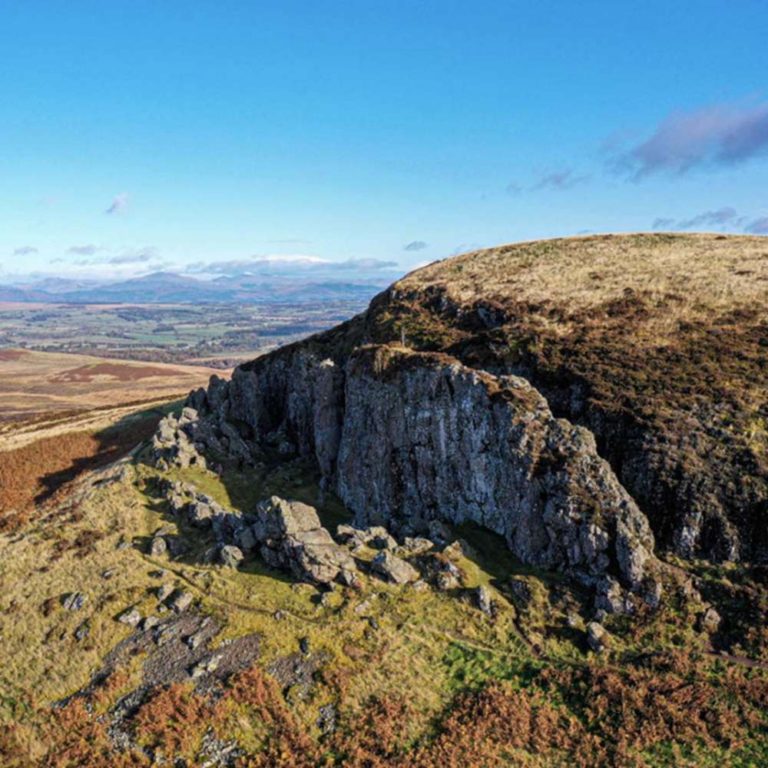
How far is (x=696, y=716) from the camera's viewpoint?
27.1 meters

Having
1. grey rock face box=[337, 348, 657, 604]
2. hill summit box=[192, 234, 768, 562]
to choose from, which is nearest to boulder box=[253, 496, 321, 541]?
grey rock face box=[337, 348, 657, 604]

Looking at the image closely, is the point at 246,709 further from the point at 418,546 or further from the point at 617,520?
the point at 617,520

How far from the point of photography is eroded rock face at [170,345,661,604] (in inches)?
1406

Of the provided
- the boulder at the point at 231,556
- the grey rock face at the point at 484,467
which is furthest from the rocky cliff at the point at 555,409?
the boulder at the point at 231,556

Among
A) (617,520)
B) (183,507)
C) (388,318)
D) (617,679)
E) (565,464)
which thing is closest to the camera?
(617,679)

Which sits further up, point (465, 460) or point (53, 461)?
point (465, 460)

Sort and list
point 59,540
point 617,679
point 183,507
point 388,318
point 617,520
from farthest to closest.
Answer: point 388,318 → point 183,507 → point 59,540 → point 617,520 → point 617,679

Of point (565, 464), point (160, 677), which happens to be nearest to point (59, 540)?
point (160, 677)

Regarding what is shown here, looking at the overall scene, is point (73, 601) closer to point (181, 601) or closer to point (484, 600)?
point (181, 601)

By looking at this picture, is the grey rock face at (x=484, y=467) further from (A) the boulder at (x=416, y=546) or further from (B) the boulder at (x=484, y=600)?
(B) the boulder at (x=484, y=600)

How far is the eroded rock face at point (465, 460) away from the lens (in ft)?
117

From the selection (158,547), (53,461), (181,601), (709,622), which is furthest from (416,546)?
(53,461)

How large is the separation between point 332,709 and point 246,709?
4.50 m

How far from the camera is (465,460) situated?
43.8 m
